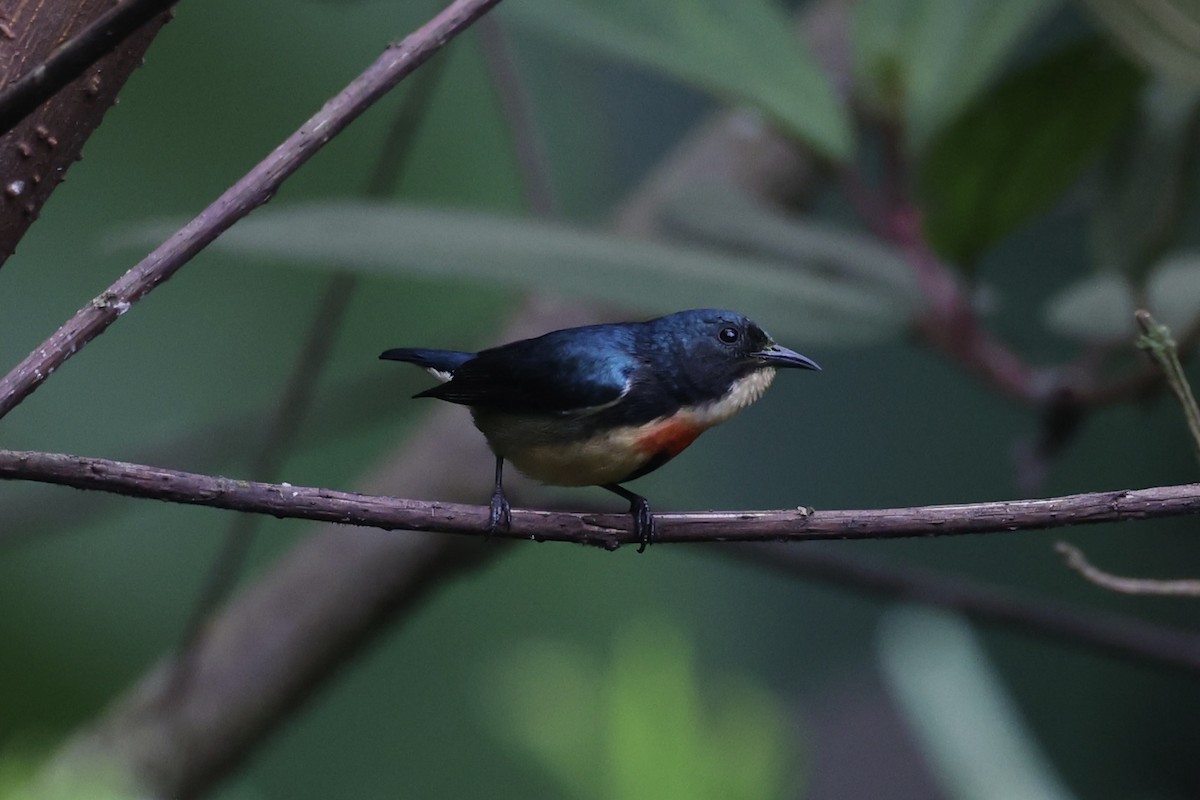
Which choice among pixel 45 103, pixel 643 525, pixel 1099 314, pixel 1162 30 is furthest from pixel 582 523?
pixel 1099 314

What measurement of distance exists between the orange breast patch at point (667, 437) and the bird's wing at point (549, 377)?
0.03m

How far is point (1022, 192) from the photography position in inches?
45.8

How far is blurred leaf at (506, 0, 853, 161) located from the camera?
3.59ft

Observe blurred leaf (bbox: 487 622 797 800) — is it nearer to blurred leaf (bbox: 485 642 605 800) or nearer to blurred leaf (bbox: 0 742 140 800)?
blurred leaf (bbox: 485 642 605 800)

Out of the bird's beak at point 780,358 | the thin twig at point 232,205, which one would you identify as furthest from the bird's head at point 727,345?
the thin twig at point 232,205

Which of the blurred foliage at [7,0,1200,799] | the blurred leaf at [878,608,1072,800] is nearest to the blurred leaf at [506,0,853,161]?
the blurred foliage at [7,0,1200,799]

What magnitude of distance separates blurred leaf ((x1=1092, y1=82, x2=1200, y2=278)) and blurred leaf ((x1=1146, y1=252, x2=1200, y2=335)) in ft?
0.11

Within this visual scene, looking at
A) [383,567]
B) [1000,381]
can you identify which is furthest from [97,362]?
[1000,381]

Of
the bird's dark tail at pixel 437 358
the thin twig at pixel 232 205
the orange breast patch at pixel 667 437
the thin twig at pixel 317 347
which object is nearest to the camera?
the thin twig at pixel 232 205

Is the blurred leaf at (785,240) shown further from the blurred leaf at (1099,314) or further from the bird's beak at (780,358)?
the bird's beak at (780,358)

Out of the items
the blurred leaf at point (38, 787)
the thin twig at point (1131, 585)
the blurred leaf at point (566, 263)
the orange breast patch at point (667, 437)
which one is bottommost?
the blurred leaf at point (38, 787)

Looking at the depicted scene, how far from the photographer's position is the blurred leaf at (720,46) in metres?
1.09

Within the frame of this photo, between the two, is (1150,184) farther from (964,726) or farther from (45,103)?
(45,103)

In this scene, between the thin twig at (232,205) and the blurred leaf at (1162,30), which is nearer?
the thin twig at (232,205)
